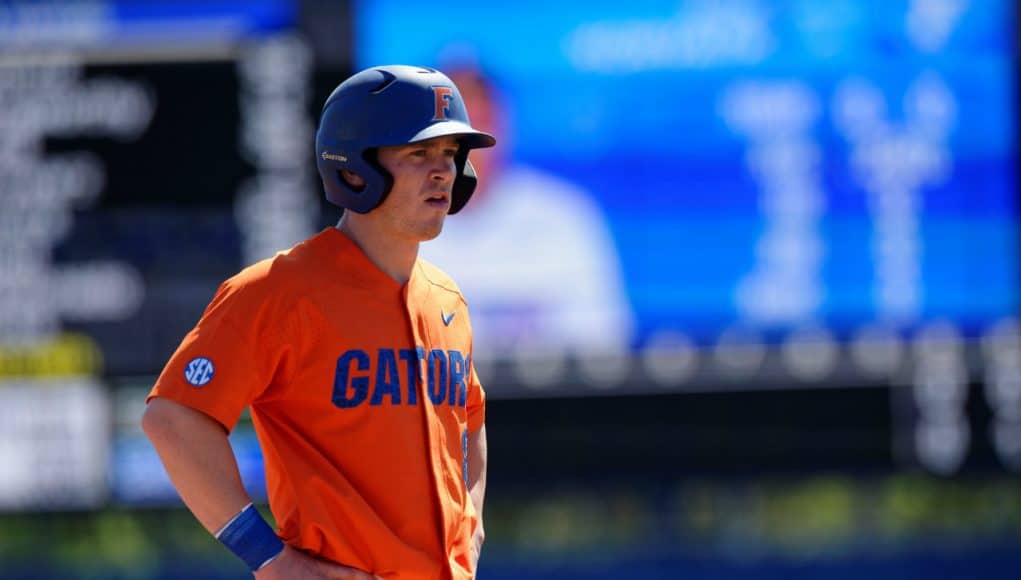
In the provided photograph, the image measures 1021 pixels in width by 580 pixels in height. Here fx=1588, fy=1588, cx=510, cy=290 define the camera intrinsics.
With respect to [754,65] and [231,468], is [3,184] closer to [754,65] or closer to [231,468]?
[754,65]

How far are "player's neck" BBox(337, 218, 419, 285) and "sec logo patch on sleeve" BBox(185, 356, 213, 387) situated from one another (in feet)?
1.21

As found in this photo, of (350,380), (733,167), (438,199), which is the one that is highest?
(733,167)

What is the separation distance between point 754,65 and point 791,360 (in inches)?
45.3

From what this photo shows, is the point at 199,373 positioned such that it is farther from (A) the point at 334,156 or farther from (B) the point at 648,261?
(B) the point at 648,261

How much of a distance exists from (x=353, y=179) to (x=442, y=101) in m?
0.20

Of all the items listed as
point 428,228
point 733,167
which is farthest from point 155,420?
point 733,167

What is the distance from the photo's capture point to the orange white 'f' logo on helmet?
8.72 ft

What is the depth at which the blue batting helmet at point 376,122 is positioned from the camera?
8.61ft

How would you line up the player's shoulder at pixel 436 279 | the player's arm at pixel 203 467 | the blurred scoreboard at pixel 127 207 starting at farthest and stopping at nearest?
1. the blurred scoreboard at pixel 127 207
2. the player's shoulder at pixel 436 279
3. the player's arm at pixel 203 467

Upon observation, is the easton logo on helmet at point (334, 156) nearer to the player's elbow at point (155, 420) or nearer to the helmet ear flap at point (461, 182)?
the helmet ear flap at point (461, 182)

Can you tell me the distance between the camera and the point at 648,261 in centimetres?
612

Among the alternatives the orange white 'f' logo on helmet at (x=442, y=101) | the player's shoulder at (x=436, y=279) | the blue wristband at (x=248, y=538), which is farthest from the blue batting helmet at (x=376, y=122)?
the blue wristband at (x=248, y=538)

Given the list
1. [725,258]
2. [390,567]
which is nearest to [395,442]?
[390,567]

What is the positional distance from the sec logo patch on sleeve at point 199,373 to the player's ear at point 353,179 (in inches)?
16.3
